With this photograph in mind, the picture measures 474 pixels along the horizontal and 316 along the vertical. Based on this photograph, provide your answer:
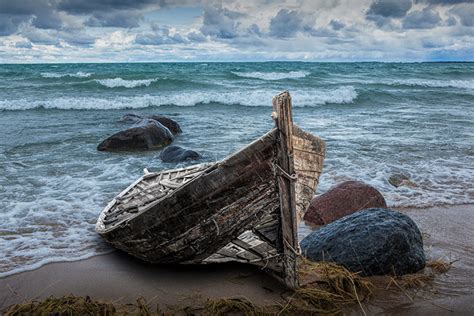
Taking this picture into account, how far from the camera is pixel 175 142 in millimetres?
13477

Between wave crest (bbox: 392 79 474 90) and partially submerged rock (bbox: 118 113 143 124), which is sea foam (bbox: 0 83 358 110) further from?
wave crest (bbox: 392 79 474 90)

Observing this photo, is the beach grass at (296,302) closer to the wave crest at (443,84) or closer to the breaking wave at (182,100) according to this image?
the breaking wave at (182,100)

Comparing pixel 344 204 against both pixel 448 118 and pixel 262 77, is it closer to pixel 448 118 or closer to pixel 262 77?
pixel 448 118

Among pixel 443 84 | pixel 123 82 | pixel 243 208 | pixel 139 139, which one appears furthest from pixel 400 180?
pixel 443 84

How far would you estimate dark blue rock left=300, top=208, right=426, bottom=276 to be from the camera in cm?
488

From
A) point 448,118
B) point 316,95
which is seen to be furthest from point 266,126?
point 316,95

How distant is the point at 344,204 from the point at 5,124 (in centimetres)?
1450

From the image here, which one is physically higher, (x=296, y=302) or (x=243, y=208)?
(x=243, y=208)

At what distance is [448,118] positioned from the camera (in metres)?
18.6

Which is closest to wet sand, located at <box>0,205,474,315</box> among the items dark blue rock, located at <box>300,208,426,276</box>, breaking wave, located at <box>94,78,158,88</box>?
dark blue rock, located at <box>300,208,426,276</box>

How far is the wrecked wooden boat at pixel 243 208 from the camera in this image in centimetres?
403

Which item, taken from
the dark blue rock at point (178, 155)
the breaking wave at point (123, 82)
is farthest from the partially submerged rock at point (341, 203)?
the breaking wave at point (123, 82)

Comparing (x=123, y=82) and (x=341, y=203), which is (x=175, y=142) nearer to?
(x=341, y=203)

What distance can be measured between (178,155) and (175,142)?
8.19 feet
